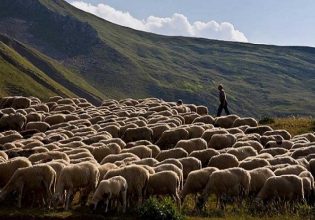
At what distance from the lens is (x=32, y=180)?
1884 cm

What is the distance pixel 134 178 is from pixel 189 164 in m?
3.81

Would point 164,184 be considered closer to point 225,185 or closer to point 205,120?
point 225,185

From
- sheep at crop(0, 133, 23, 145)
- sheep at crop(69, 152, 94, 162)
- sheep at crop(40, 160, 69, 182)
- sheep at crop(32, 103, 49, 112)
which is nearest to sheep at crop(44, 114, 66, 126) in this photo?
sheep at crop(32, 103, 49, 112)

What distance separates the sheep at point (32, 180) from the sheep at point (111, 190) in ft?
6.64

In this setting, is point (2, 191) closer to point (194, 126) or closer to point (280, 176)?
point (280, 176)

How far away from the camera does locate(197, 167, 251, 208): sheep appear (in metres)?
18.7

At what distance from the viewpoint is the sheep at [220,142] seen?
27.2m

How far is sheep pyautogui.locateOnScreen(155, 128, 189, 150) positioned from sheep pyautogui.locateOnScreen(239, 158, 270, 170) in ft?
27.9

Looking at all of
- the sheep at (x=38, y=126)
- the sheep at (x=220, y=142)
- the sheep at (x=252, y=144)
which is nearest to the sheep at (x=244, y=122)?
the sheep at (x=220, y=142)

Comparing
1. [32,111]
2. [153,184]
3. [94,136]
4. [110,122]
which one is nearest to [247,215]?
[153,184]

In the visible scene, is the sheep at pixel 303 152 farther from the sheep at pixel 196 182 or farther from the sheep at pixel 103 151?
the sheep at pixel 103 151

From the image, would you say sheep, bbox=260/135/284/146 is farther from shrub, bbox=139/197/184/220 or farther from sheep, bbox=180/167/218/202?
shrub, bbox=139/197/184/220

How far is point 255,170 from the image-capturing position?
64.9ft

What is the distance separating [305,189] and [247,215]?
10.2 feet
